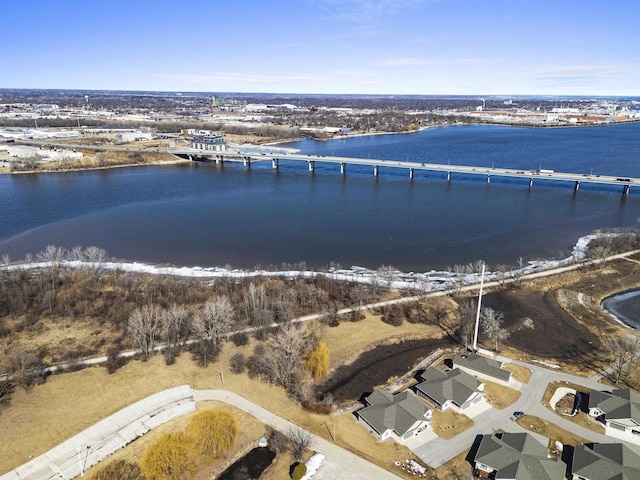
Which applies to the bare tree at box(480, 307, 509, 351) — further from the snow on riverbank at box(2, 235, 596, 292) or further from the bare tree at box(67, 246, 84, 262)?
the bare tree at box(67, 246, 84, 262)

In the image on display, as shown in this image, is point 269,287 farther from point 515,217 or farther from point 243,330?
point 515,217

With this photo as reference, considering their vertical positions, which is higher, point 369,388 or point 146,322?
point 146,322

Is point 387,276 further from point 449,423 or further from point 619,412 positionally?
point 619,412

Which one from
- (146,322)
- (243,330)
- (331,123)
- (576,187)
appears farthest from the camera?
(331,123)

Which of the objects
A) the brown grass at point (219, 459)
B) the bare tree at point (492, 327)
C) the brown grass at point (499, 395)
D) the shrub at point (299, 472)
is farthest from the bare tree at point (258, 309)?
the bare tree at point (492, 327)

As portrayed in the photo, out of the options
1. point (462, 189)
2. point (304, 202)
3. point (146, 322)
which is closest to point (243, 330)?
point (146, 322)

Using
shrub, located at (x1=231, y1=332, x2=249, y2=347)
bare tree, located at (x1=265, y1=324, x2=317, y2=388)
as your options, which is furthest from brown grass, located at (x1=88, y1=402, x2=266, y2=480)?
shrub, located at (x1=231, y1=332, x2=249, y2=347)
